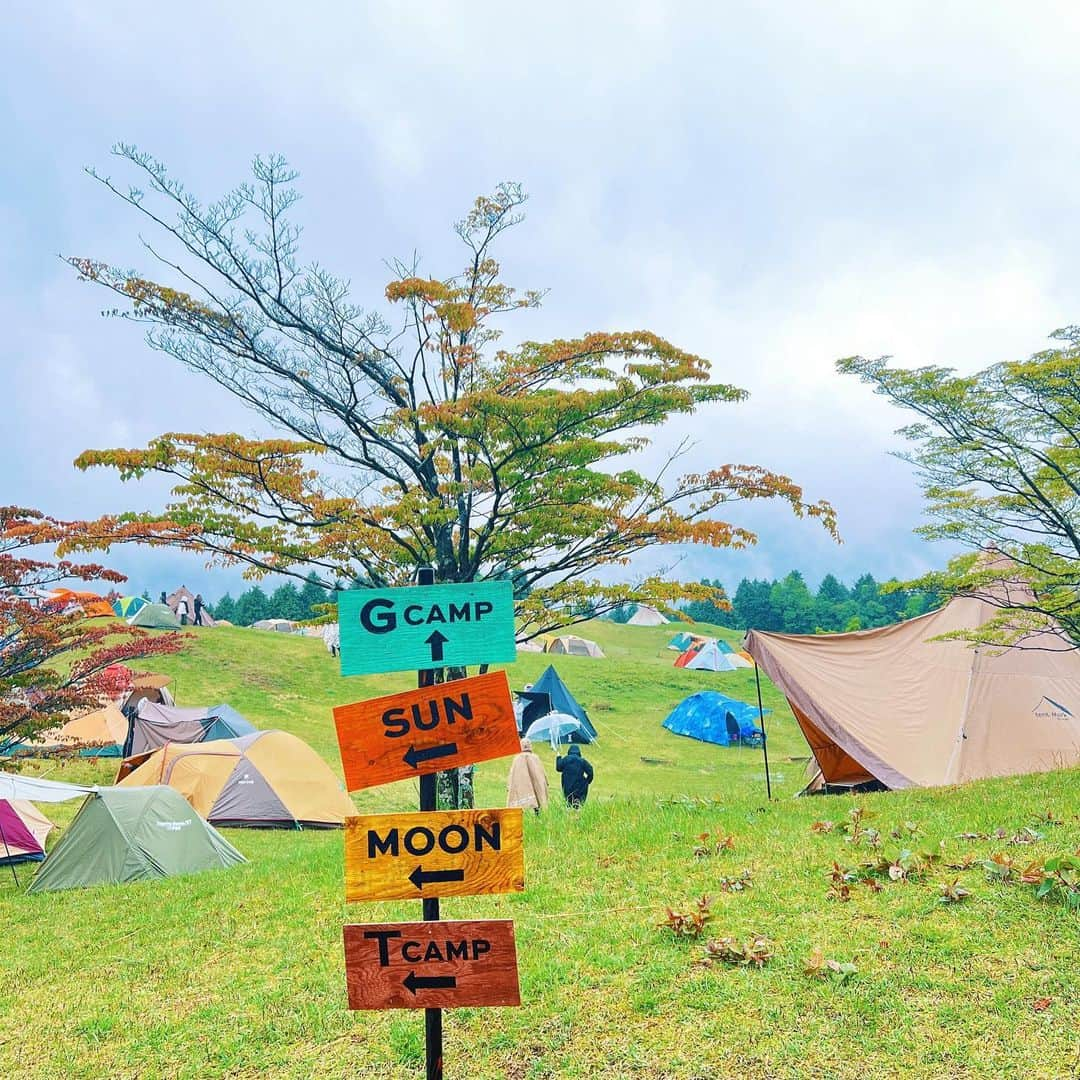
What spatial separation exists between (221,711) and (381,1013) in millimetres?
18146

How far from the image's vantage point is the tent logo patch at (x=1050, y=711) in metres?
11.9

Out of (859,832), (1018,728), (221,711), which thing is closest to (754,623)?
(221,711)

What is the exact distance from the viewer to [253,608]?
216 feet

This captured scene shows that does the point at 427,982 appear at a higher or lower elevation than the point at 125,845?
higher

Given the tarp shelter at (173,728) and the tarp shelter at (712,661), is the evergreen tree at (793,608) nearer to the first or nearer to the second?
the tarp shelter at (712,661)

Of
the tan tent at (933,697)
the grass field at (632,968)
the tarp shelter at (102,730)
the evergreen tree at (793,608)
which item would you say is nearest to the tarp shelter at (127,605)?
the tarp shelter at (102,730)

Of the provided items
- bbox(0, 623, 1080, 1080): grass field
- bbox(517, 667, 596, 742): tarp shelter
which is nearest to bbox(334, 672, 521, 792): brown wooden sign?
bbox(0, 623, 1080, 1080): grass field

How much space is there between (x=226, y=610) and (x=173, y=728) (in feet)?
170

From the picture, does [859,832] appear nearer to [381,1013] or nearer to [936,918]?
[936,918]

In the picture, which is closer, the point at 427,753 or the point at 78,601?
the point at 427,753

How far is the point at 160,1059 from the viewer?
13.4ft

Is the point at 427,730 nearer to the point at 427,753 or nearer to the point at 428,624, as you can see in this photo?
the point at 427,753

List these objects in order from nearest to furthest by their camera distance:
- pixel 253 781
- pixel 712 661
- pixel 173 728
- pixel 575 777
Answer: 1. pixel 575 777
2. pixel 253 781
3. pixel 173 728
4. pixel 712 661

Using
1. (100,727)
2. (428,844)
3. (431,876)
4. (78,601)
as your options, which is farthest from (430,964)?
(100,727)
